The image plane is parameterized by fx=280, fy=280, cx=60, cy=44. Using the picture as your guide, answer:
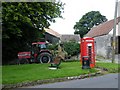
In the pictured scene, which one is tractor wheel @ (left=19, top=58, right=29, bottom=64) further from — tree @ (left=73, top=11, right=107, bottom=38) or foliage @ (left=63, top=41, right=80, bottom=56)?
tree @ (left=73, top=11, right=107, bottom=38)

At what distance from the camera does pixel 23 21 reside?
22.3 meters

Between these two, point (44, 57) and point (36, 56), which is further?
point (36, 56)

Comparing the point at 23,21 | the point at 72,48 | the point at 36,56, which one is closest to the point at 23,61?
the point at 36,56

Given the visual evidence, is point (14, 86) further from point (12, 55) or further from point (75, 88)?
point (12, 55)

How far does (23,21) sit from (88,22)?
69501 millimetres

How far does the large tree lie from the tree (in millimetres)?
57177

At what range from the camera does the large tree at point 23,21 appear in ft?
65.1

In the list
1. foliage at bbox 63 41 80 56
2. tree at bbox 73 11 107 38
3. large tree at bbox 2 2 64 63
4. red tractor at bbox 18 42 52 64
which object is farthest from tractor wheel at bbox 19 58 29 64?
tree at bbox 73 11 107 38

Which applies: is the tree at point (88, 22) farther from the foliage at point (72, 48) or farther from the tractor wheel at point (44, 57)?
the tractor wheel at point (44, 57)

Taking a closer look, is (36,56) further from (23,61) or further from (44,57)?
(23,61)

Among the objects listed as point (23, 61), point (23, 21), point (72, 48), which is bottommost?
point (23, 61)

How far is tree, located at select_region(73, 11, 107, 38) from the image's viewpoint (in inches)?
3460

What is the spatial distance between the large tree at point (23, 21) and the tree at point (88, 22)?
188 feet

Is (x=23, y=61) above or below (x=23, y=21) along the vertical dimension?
below
